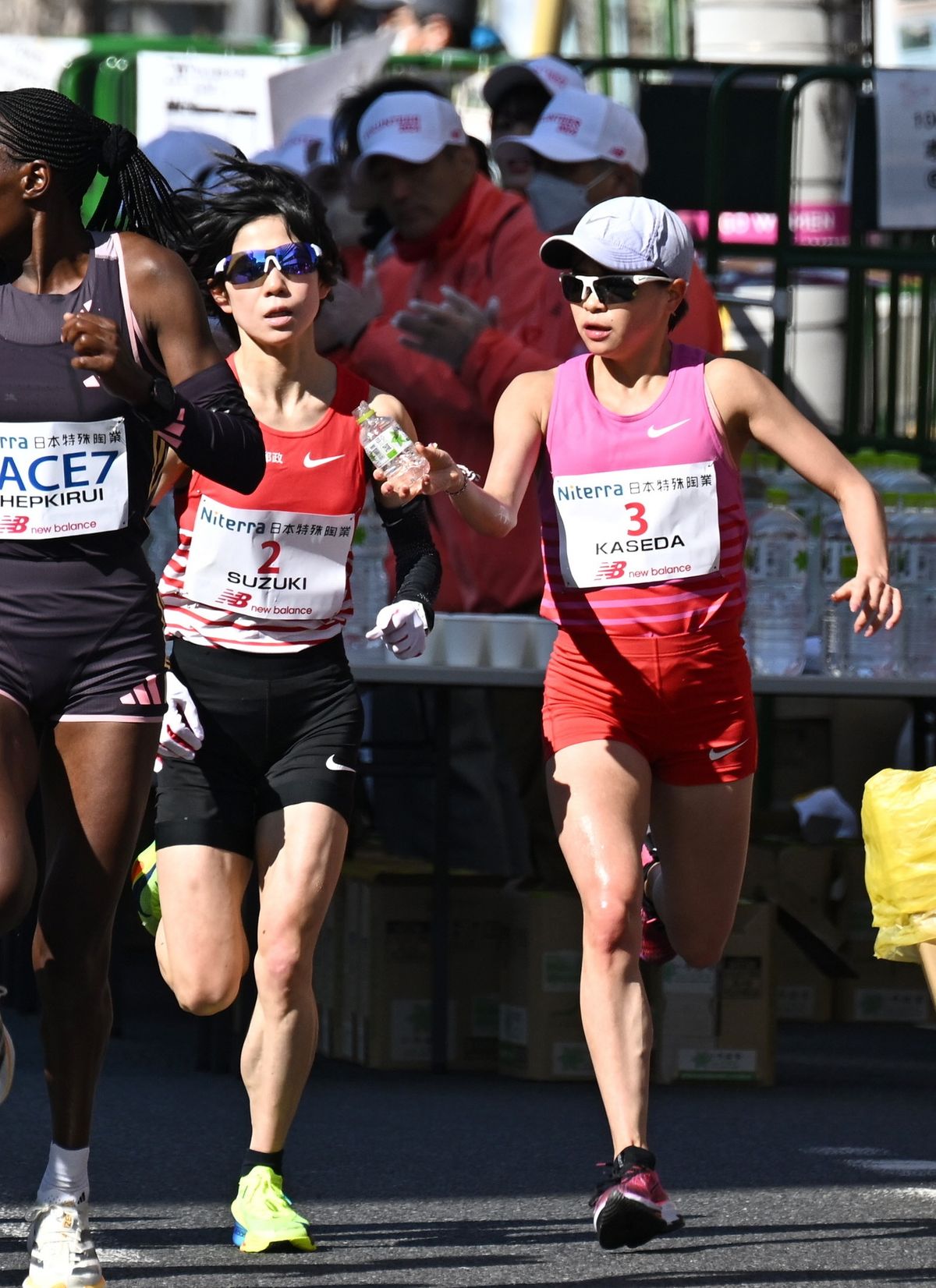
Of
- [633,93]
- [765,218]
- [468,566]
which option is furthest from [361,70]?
[468,566]

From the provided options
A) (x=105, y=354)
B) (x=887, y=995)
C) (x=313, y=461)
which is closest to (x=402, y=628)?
(x=313, y=461)

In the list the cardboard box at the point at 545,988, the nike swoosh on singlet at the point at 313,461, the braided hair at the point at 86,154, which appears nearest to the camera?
the braided hair at the point at 86,154

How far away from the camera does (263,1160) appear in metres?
4.90

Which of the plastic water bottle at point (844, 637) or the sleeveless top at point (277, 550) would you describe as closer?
the sleeveless top at point (277, 550)

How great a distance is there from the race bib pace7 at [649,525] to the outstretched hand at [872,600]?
1.31ft

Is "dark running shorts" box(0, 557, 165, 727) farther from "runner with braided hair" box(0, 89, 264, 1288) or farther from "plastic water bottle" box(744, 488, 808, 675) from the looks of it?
"plastic water bottle" box(744, 488, 808, 675)

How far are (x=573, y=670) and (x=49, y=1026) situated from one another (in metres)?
1.38

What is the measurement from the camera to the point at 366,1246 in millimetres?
5000

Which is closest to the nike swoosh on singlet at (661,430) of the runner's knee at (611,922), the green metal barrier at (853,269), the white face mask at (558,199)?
the runner's knee at (611,922)

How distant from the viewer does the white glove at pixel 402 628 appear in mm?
4707

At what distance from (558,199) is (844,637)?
5.64 ft

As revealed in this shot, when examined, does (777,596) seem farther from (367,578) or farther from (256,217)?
(256,217)

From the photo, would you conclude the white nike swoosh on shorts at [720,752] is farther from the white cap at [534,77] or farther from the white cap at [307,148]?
the white cap at [307,148]

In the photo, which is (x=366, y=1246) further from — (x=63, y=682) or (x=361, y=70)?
(x=361, y=70)
